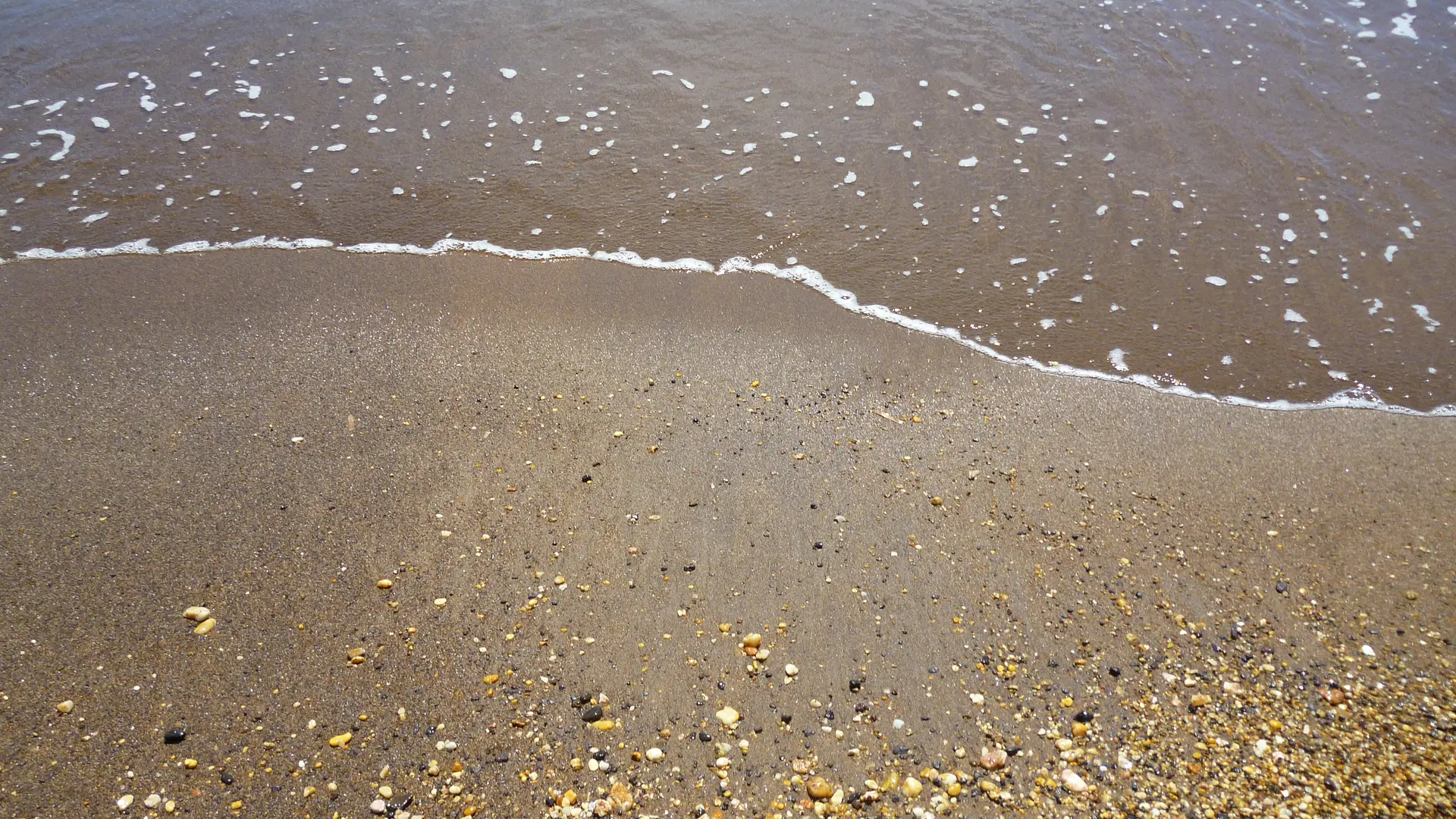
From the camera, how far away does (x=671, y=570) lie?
3748mm

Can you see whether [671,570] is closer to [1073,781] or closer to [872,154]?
[1073,781]

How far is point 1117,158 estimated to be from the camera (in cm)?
673

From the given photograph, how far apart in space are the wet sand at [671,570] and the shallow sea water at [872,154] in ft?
2.26

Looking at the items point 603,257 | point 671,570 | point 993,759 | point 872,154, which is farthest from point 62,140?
point 993,759

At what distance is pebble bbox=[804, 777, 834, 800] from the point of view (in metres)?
2.95

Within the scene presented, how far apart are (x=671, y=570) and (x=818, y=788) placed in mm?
1170

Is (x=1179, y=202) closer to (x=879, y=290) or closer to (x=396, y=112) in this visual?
(x=879, y=290)

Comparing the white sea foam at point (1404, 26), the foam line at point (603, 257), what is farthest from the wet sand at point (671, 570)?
the white sea foam at point (1404, 26)

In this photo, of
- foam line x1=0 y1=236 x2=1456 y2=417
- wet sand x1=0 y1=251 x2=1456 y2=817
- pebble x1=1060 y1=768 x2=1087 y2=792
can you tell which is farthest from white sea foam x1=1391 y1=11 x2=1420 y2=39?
pebble x1=1060 y1=768 x2=1087 y2=792

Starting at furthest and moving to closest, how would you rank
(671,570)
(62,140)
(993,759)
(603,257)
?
1. (62,140)
2. (603,257)
3. (671,570)
4. (993,759)

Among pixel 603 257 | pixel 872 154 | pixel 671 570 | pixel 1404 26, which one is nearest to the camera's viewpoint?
pixel 671 570

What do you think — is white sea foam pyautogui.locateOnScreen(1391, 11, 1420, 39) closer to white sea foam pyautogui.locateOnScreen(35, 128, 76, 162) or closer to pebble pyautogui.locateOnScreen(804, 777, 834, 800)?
pebble pyautogui.locateOnScreen(804, 777, 834, 800)

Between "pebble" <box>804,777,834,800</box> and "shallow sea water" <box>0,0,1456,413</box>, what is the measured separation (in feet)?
9.79

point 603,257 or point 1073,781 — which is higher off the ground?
A: point 603,257
